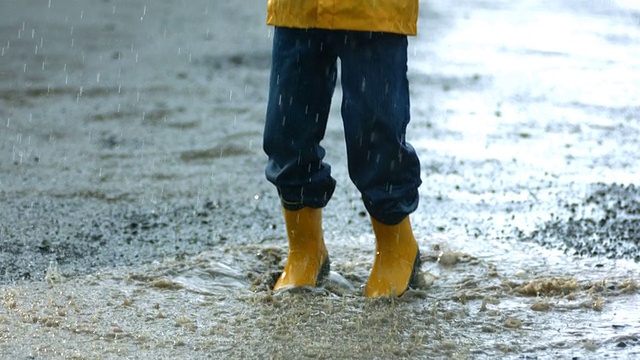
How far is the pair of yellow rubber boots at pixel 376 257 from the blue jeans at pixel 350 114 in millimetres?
81

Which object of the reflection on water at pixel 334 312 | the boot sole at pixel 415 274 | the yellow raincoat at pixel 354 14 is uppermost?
the yellow raincoat at pixel 354 14

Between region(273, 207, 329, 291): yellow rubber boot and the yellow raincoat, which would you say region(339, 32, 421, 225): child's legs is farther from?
region(273, 207, 329, 291): yellow rubber boot

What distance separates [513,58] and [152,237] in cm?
438

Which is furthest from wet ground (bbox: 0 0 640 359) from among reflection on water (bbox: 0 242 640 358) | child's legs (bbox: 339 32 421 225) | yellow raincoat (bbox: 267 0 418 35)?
yellow raincoat (bbox: 267 0 418 35)

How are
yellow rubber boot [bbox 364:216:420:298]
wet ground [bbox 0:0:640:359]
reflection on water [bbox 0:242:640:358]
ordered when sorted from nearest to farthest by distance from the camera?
reflection on water [bbox 0:242:640:358] < wet ground [bbox 0:0:640:359] < yellow rubber boot [bbox 364:216:420:298]

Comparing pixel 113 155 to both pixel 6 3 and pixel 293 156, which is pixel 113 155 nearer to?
pixel 293 156

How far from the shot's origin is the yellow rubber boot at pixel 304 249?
3.31 metres

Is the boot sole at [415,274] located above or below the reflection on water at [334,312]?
above

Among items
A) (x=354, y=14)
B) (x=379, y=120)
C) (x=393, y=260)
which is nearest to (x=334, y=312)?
(x=393, y=260)

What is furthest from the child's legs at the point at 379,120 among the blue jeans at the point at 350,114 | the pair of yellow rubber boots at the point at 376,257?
the pair of yellow rubber boots at the point at 376,257

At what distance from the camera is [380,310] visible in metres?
3.07

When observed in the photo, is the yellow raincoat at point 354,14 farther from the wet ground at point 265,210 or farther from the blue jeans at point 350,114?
the wet ground at point 265,210

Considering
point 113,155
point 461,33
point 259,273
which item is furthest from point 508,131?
point 461,33

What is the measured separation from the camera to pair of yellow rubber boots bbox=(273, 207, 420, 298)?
3.26 meters
